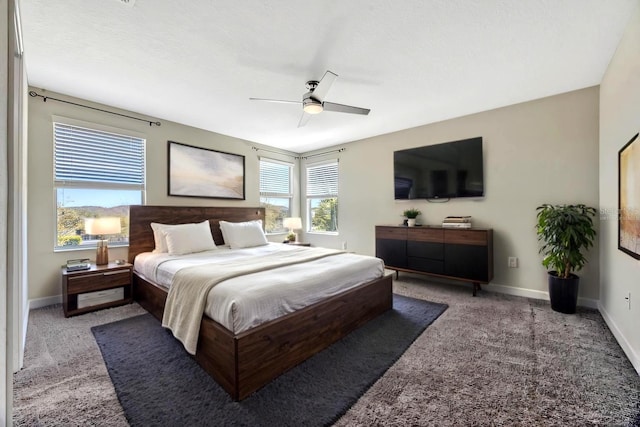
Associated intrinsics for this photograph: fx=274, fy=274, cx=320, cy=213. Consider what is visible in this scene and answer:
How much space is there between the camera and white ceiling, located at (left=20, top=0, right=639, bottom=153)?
1899 mm

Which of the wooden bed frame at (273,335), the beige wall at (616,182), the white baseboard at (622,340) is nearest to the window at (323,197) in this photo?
the wooden bed frame at (273,335)

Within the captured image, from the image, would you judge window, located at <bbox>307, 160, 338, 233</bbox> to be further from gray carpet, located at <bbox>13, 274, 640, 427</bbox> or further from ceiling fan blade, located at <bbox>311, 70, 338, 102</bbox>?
gray carpet, located at <bbox>13, 274, 640, 427</bbox>

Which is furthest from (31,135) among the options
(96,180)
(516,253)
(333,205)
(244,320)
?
(516,253)

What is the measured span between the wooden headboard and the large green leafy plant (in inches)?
169

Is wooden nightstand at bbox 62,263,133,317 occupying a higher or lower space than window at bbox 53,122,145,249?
lower

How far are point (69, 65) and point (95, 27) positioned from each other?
0.85 metres

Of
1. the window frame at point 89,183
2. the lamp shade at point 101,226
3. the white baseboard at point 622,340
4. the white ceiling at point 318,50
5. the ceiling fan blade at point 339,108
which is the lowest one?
the white baseboard at point 622,340

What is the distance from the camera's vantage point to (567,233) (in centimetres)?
283

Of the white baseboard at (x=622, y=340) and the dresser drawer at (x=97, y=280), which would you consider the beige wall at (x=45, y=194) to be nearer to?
the dresser drawer at (x=97, y=280)

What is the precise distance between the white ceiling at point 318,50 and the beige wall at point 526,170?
0.25 meters

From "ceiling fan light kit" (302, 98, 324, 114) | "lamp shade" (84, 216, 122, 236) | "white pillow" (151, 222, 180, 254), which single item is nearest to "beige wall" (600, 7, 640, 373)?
"ceiling fan light kit" (302, 98, 324, 114)

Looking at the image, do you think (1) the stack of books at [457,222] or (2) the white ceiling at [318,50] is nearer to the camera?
(2) the white ceiling at [318,50]

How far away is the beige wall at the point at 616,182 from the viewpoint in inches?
77.0

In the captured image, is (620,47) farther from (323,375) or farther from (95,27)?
(95,27)
